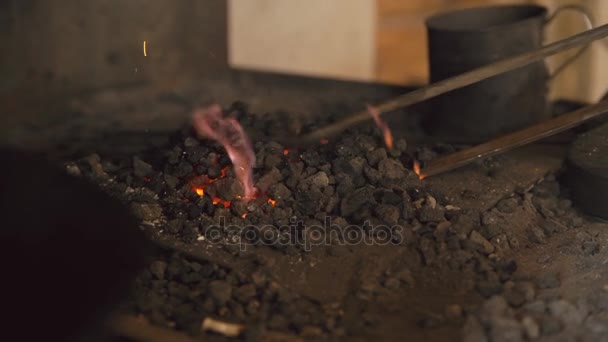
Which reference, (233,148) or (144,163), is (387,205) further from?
(144,163)

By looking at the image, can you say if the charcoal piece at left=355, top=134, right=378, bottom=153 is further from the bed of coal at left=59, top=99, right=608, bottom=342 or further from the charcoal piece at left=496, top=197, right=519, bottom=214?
the charcoal piece at left=496, top=197, right=519, bottom=214

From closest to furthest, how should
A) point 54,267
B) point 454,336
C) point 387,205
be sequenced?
point 54,267 → point 454,336 → point 387,205

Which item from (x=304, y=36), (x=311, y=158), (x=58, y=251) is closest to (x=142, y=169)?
(x=311, y=158)

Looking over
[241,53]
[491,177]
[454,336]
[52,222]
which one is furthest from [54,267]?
[241,53]

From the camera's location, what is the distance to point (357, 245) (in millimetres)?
2002

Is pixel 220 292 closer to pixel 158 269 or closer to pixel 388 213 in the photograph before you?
pixel 158 269

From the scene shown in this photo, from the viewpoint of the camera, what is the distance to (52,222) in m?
1.56

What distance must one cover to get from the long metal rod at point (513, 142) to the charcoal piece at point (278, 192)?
14.7 inches

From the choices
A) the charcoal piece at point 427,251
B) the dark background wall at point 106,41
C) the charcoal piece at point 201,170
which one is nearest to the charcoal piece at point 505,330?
the charcoal piece at point 427,251

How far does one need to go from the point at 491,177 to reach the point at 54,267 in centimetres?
127

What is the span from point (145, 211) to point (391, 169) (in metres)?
0.62

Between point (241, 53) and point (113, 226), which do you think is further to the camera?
point (241, 53)

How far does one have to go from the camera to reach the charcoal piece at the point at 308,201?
2080 millimetres

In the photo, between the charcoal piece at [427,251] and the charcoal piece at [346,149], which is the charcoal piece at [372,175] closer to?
the charcoal piece at [346,149]
